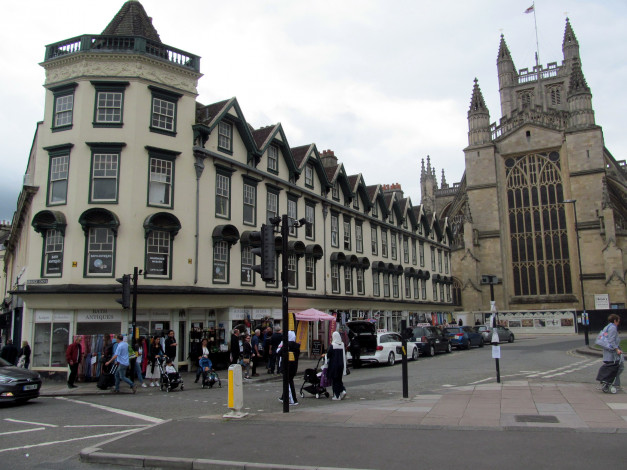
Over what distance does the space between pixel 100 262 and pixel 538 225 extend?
51.6 m

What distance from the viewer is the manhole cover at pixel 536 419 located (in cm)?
940

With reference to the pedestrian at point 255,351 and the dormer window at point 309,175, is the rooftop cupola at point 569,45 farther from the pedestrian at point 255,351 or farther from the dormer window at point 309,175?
the pedestrian at point 255,351

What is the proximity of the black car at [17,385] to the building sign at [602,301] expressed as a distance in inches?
2036

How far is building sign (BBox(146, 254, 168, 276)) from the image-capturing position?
20953 mm

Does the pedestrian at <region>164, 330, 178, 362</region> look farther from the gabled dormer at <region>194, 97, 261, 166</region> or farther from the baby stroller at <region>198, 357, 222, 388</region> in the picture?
the gabled dormer at <region>194, 97, 261, 166</region>

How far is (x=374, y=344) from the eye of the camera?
23484 millimetres

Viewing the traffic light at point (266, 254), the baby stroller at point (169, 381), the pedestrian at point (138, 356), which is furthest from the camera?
the pedestrian at point (138, 356)

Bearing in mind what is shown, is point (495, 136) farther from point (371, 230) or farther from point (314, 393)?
point (314, 393)

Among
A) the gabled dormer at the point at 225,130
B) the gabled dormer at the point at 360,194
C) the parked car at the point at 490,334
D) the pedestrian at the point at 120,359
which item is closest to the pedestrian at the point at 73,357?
the pedestrian at the point at 120,359

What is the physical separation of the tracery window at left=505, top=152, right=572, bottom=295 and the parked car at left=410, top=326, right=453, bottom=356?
33412 mm

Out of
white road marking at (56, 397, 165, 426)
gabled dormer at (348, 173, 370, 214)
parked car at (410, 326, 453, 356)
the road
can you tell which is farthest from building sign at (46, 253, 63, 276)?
gabled dormer at (348, 173, 370, 214)

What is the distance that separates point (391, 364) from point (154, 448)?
56.3 feet

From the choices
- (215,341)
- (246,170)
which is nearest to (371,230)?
(246,170)

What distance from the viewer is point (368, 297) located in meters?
36.1
